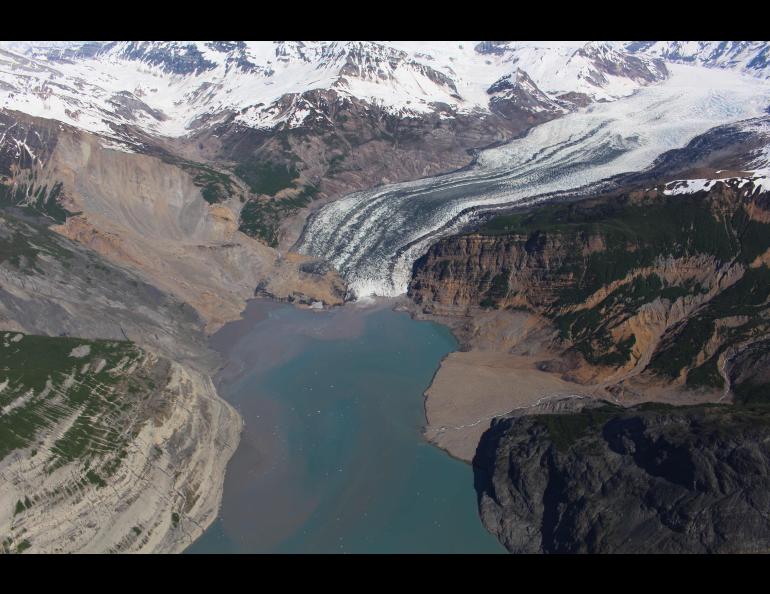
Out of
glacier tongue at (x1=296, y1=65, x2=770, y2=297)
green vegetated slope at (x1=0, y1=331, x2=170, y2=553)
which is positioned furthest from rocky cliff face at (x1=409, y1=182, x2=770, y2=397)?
green vegetated slope at (x1=0, y1=331, x2=170, y2=553)

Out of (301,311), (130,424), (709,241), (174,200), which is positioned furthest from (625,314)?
(174,200)

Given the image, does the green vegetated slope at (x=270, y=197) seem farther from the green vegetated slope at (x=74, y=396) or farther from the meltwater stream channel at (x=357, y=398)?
the green vegetated slope at (x=74, y=396)

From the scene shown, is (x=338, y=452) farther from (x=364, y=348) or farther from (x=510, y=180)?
(x=510, y=180)

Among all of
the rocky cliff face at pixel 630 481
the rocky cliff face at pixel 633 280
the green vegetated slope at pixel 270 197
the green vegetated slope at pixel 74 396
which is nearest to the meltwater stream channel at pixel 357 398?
the rocky cliff face at pixel 630 481

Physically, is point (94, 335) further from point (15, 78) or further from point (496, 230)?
point (15, 78)

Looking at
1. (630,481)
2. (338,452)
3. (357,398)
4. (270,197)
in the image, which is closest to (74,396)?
(338,452)

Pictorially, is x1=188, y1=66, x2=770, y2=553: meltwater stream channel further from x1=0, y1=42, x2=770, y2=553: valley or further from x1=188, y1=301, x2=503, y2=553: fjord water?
x1=0, y1=42, x2=770, y2=553: valley
